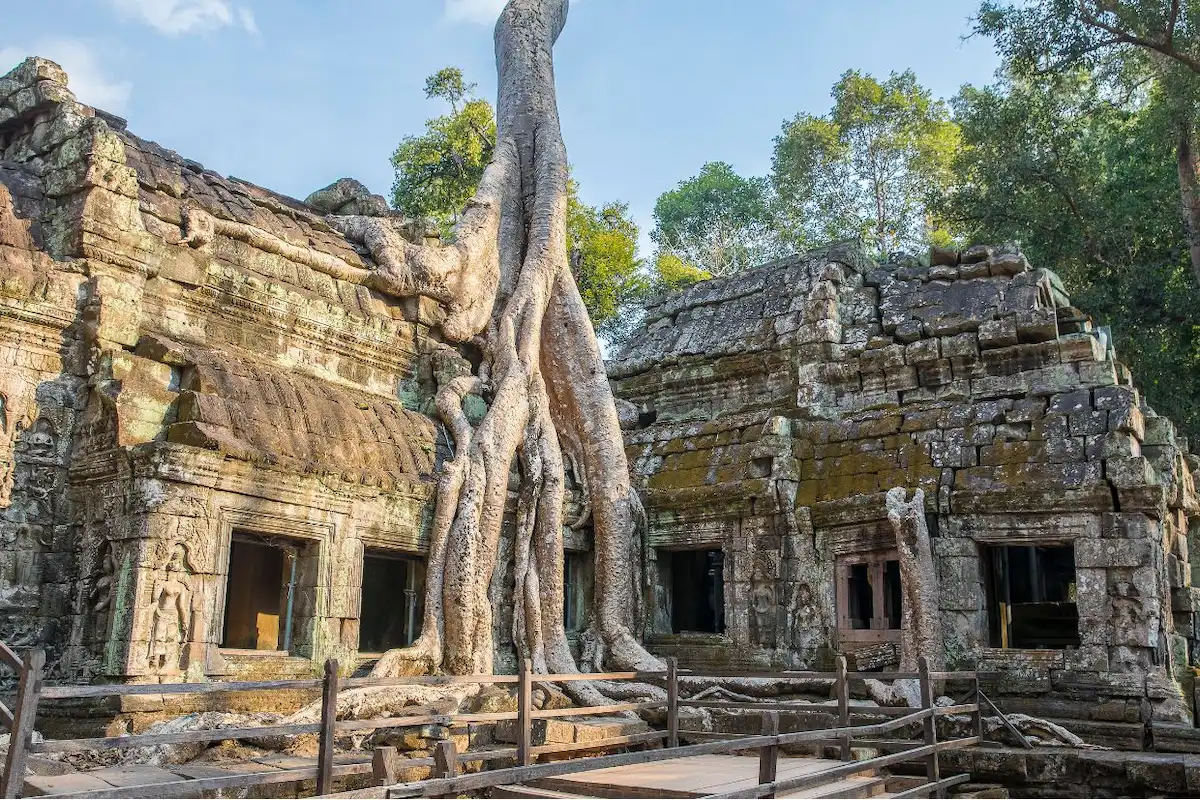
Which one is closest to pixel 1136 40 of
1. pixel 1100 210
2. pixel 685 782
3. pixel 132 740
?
pixel 1100 210

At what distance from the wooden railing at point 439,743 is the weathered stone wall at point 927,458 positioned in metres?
1.57

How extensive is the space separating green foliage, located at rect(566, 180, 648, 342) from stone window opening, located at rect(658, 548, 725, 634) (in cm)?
1080

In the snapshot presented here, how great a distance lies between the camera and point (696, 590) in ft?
38.0

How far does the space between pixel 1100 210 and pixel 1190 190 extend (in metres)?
1.70

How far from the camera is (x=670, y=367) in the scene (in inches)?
483

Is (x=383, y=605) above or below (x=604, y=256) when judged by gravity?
below

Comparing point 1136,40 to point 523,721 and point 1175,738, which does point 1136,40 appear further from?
point 523,721

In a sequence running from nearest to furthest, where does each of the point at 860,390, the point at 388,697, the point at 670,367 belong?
the point at 388,697, the point at 860,390, the point at 670,367

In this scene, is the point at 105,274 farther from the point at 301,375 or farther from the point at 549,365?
the point at 549,365

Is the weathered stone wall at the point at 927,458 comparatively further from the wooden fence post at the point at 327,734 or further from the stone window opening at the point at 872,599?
the wooden fence post at the point at 327,734

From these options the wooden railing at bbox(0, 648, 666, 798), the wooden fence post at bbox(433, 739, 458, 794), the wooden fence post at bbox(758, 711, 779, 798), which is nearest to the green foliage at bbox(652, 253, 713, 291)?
the wooden railing at bbox(0, 648, 666, 798)

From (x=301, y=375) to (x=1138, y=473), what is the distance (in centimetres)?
671

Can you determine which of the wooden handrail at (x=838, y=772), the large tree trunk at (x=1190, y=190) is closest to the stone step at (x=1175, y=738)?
the wooden handrail at (x=838, y=772)

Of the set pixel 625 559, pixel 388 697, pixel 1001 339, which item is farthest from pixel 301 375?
pixel 1001 339
